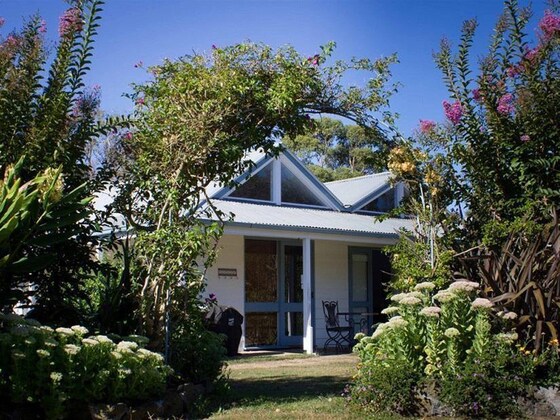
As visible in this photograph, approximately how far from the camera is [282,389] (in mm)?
9758

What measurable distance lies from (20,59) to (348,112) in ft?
13.6

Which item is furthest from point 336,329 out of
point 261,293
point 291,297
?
point 261,293

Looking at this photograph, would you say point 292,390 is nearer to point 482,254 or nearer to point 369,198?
point 482,254

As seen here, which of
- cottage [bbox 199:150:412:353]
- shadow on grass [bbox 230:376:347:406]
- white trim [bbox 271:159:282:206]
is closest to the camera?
shadow on grass [bbox 230:376:347:406]

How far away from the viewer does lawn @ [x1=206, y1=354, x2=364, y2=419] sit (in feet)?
25.2

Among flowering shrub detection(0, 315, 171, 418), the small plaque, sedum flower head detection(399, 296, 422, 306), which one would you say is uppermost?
the small plaque

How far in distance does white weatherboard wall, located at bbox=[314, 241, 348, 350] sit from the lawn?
3610 mm

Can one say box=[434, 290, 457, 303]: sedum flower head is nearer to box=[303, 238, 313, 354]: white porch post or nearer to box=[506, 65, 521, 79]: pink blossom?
box=[506, 65, 521, 79]: pink blossom

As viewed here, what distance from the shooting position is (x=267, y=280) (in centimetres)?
1814

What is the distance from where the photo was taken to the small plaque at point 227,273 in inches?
671

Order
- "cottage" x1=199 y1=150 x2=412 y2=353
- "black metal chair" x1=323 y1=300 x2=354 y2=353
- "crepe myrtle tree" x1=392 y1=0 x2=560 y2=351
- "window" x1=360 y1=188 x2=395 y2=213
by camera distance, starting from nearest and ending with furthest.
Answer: "crepe myrtle tree" x1=392 y1=0 x2=560 y2=351 → "cottage" x1=199 y1=150 x2=412 y2=353 → "black metal chair" x1=323 y1=300 x2=354 y2=353 → "window" x1=360 y1=188 x2=395 y2=213

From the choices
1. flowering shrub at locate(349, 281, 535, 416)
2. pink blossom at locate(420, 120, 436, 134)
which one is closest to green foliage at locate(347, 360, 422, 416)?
flowering shrub at locate(349, 281, 535, 416)

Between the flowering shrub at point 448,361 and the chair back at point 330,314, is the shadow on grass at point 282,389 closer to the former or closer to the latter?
the flowering shrub at point 448,361

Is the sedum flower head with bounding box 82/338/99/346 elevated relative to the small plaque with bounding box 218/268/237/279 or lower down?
lower down
